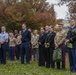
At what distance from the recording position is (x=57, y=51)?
14242 mm

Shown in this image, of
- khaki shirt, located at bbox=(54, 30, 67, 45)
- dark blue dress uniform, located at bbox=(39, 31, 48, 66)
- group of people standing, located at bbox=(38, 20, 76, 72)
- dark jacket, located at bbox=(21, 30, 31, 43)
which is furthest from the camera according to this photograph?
dark jacket, located at bbox=(21, 30, 31, 43)

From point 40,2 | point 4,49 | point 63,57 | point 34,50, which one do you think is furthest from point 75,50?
point 40,2

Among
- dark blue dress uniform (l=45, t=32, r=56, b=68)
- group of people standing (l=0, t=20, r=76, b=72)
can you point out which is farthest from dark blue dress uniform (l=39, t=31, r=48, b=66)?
dark blue dress uniform (l=45, t=32, r=56, b=68)

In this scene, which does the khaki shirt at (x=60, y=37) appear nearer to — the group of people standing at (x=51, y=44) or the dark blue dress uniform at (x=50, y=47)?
the group of people standing at (x=51, y=44)

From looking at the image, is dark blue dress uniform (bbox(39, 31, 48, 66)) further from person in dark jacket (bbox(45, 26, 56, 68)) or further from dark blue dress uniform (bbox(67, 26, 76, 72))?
dark blue dress uniform (bbox(67, 26, 76, 72))

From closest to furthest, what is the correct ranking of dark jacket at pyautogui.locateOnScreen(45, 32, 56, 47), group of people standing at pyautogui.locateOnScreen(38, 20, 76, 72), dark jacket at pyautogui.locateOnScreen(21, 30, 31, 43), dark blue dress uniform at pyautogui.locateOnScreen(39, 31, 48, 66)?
group of people standing at pyautogui.locateOnScreen(38, 20, 76, 72) < dark jacket at pyautogui.locateOnScreen(45, 32, 56, 47) < dark blue dress uniform at pyautogui.locateOnScreen(39, 31, 48, 66) < dark jacket at pyautogui.locateOnScreen(21, 30, 31, 43)

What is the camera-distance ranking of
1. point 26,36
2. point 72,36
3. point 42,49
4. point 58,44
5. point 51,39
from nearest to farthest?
point 72,36 < point 58,44 < point 51,39 < point 42,49 < point 26,36

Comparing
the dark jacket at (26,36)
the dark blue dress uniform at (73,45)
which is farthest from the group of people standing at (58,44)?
the dark jacket at (26,36)

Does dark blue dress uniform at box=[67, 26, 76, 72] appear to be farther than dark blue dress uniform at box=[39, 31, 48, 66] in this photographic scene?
No

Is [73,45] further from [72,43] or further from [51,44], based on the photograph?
[51,44]

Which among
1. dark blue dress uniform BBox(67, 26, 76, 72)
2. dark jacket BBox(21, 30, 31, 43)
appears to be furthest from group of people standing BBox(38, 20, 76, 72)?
dark jacket BBox(21, 30, 31, 43)

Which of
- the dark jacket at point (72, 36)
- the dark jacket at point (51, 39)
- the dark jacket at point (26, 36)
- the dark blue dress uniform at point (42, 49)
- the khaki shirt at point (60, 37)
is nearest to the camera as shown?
the dark jacket at point (72, 36)

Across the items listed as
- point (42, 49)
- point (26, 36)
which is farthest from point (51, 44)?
point (26, 36)

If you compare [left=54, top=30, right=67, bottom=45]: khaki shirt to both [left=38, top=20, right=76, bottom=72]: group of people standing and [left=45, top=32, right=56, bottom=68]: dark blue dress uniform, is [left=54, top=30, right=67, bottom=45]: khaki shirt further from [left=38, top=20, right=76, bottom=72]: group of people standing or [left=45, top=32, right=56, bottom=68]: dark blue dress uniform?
[left=45, top=32, right=56, bottom=68]: dark blue dress uniform
